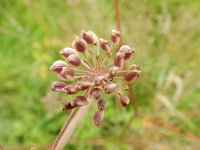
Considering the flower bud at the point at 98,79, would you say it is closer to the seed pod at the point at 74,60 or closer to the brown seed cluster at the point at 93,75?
the brown seed cluster at the point at 93,75

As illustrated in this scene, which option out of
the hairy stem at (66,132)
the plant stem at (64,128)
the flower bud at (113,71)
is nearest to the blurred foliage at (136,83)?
the hairy stem at (66,132)

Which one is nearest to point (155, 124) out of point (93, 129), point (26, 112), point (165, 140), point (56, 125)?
point (165, 140)

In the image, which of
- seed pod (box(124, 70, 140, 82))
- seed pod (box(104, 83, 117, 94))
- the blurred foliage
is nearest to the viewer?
seed pod (box(104, 83, 117, 94))

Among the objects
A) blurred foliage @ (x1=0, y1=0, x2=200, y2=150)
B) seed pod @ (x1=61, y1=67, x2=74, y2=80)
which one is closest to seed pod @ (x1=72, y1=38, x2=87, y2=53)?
seed pod @ (x1=61, y1=67, x2=74, y2=80)

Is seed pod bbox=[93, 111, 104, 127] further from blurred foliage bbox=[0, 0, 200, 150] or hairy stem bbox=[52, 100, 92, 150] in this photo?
blurred foliage bbox=[0, 0, 200, 150]

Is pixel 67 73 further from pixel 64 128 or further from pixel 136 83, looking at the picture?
pixel 136 83

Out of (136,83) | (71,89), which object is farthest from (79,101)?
(136,83)

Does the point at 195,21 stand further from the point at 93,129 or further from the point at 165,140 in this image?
the point at 93,129
